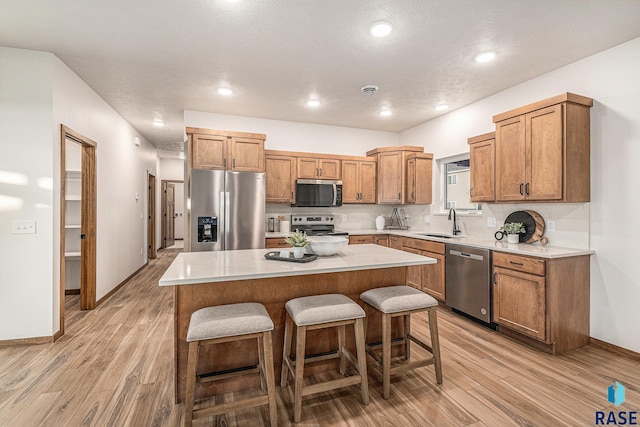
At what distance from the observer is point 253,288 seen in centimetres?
211

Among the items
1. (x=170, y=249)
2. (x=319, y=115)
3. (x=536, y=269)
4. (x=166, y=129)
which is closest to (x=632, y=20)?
(x=536, y=269)

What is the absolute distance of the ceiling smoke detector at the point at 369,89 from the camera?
141 inches

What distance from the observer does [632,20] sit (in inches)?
91.4

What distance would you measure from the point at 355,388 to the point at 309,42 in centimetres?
281

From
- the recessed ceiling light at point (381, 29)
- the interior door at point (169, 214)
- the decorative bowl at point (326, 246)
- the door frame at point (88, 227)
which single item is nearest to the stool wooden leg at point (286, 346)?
the decorative bowl at point (326, 246)

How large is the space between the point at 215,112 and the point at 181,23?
228cm

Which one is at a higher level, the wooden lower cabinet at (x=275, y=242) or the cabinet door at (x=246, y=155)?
the cabinet door at (x=246, y=155)

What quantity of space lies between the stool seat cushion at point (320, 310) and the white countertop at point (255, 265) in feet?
0.69

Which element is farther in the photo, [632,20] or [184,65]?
[184,65]

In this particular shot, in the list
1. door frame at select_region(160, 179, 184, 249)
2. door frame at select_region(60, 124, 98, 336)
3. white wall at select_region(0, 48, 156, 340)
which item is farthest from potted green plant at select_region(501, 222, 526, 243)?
door frame at select_region(160, 179, 184, 249)

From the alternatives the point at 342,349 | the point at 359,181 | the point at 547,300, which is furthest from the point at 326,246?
the point at 359,181

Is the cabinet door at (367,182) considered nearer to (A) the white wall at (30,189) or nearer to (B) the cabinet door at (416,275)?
(B) the cabinet door at (416,275)

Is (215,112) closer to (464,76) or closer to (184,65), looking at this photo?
(184,65)

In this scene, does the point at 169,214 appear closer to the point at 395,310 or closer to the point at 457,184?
the point at 457,184
